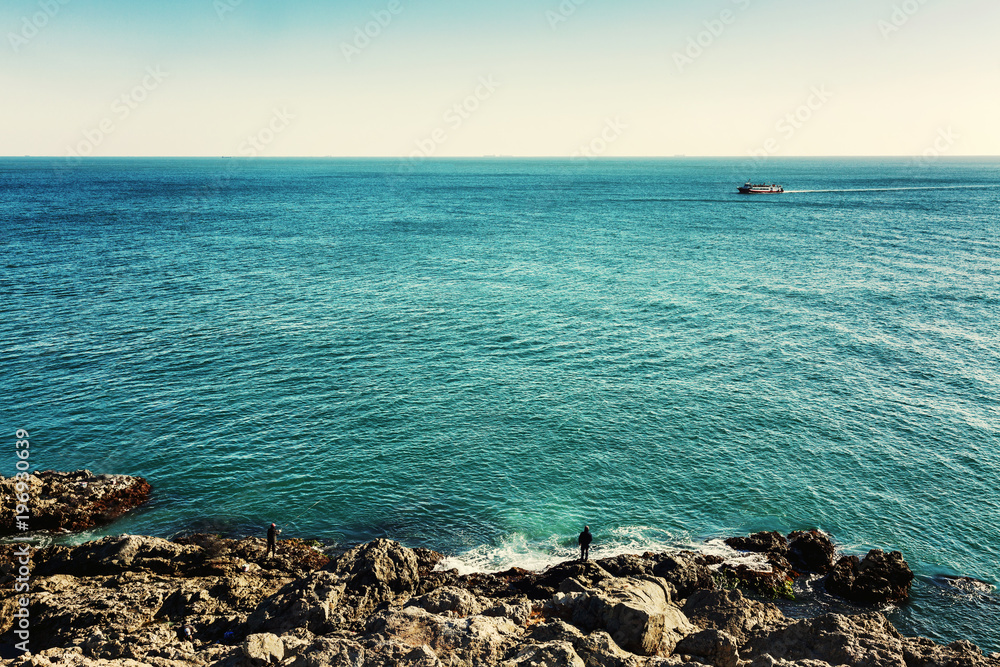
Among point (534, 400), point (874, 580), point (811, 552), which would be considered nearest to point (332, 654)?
point (811, 552)

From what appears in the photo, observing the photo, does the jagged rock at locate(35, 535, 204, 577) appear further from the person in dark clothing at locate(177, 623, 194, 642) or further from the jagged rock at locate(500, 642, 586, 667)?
the jagged rock at locate(500, 642, 586, 667)

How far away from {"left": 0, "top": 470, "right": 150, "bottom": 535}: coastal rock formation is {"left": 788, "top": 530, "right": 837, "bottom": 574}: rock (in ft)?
124

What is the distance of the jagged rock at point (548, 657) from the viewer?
19.5 meters

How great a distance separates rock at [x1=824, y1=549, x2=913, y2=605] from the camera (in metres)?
29.0

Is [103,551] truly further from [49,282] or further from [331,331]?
[49,282]

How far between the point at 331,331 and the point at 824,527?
1920 inches

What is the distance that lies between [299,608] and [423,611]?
4.96 m

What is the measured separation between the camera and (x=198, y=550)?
3120 centimetres

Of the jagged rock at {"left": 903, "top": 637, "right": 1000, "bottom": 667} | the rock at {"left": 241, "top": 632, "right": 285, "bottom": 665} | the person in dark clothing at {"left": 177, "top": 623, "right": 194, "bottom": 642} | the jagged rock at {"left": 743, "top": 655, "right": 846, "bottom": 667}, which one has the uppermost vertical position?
the rock at {"left": 241, "top": 632, "right": 285, "bottom": 665}

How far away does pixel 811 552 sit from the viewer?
32.0m

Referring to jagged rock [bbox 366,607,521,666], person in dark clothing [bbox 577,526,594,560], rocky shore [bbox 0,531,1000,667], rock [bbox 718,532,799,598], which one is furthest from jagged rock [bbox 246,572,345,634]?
rock [bbox 718,532,799,598]

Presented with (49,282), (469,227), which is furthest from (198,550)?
(469,227)

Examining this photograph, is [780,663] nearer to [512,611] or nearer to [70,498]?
[512,611]

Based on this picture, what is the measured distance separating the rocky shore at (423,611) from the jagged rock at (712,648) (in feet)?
0.17
